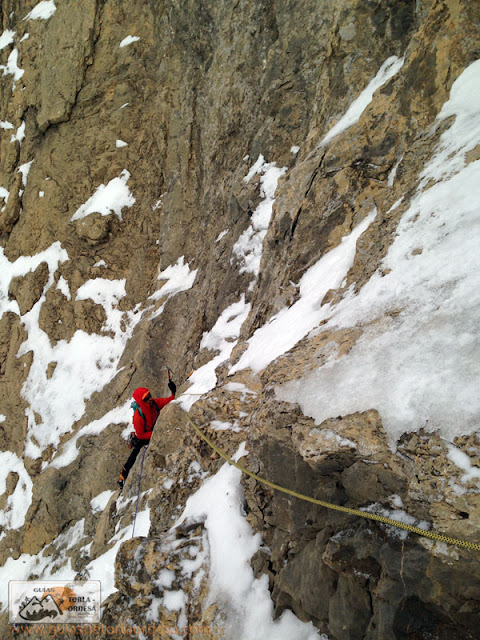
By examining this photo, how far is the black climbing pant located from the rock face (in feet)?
2.48

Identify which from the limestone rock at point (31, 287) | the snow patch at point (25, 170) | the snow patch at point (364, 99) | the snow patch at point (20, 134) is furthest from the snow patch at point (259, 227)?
the snow patch at point (20, 134)

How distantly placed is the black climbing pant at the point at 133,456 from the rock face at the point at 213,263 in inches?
29.8

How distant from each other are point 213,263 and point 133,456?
17.8 feet

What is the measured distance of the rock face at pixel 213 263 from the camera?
251 centimetres

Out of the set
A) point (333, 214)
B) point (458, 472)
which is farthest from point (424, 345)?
point (333, 214)

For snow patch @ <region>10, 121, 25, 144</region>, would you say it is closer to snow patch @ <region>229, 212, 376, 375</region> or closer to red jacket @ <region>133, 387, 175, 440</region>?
red jacket @ <region>133, 387, 175, 440</region>

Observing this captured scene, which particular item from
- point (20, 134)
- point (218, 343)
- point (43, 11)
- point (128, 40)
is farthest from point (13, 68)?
point (218, 343)

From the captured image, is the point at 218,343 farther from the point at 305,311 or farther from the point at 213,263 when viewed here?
the point at 305,311

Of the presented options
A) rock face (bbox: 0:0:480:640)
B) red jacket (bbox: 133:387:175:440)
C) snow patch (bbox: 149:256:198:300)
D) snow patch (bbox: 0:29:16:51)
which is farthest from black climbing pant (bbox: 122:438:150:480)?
snow patch (bbox: 0:29:16:51)

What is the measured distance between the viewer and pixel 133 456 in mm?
8656

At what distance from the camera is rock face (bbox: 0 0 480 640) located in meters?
2.51

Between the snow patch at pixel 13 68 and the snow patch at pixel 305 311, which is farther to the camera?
the snow patch at pixel 13 68

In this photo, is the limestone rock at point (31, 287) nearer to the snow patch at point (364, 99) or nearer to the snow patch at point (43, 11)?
the snow patch at point (43, 11)

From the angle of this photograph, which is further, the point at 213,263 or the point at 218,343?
the point at 213,263
